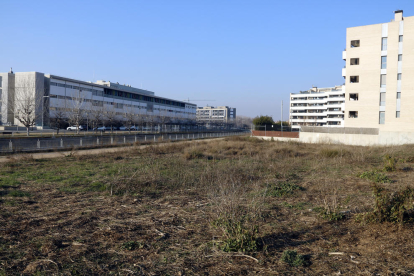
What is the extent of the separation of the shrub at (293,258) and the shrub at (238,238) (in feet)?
1.68

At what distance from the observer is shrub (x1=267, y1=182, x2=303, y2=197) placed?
962 centimetres

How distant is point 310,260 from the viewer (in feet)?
15.8

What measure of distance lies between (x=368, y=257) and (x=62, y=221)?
5.86m

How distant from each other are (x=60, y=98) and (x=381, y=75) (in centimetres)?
5560

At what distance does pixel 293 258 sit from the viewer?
4.76 m

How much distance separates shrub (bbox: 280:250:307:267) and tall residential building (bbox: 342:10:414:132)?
1606 inches

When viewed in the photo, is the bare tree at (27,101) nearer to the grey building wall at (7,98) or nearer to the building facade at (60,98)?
the building facade at (60,98)

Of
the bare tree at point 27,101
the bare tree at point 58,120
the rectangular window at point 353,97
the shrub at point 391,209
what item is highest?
the rectangular window at point 353,97

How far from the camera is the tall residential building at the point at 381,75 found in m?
41.0

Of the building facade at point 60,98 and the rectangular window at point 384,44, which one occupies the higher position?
the rectangular window at point 384,44

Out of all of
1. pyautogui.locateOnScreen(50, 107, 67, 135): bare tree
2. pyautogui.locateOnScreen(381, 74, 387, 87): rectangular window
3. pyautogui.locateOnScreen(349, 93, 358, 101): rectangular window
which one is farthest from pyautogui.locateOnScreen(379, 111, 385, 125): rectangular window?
pyautogui.locateOnScreen(50, 107, 67, 135): bare tree

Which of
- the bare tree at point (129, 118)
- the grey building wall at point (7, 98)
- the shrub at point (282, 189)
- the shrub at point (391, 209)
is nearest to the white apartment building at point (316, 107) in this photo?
the bare tree at point (129, 118)

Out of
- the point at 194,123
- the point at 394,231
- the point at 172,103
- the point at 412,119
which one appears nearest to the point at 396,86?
the point at 412,119

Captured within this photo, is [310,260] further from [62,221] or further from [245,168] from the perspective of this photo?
[245,168]
